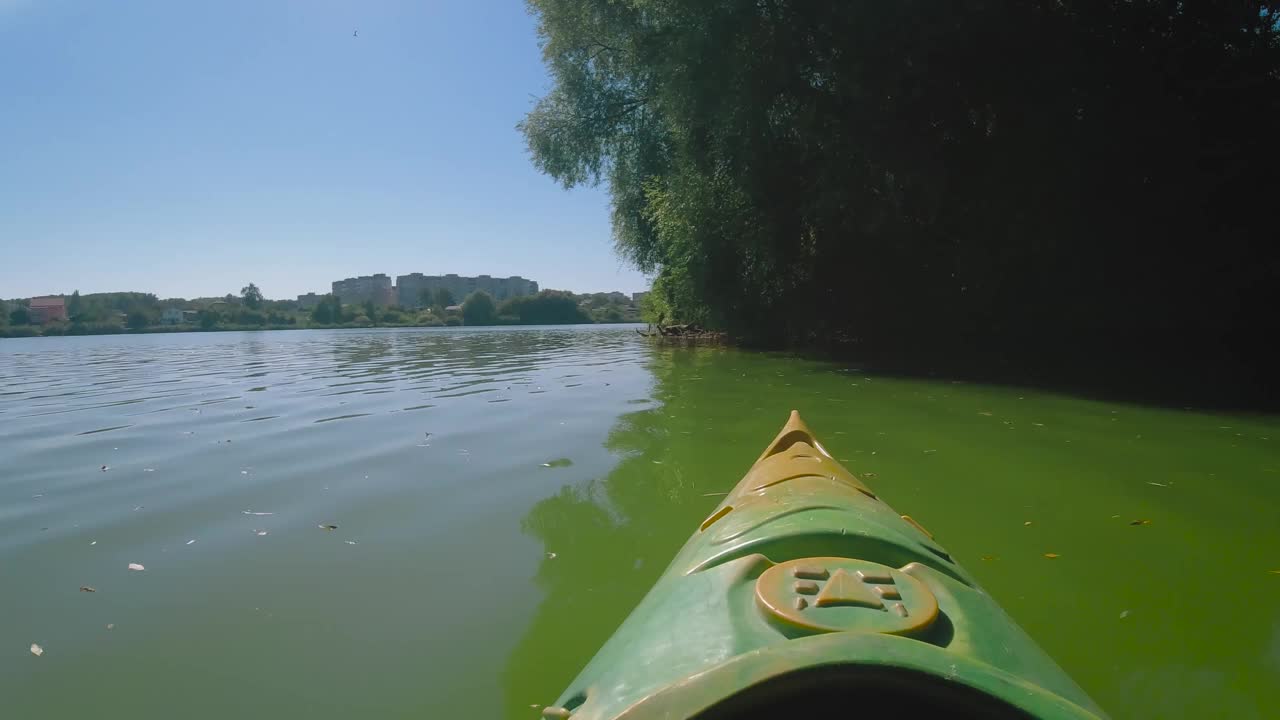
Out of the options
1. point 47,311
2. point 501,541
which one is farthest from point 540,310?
point 501,541

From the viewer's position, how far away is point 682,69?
41.8ft

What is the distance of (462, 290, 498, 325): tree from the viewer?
238ft

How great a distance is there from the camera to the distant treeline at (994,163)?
35.7 ft

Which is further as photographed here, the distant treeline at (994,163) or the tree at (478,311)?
the tree at (478,311)

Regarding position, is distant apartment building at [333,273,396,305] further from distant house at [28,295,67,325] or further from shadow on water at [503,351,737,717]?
shadow on water at [503,351,737,717]

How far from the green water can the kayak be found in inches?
38.2

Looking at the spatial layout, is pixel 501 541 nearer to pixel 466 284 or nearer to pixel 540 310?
pixel 540 310

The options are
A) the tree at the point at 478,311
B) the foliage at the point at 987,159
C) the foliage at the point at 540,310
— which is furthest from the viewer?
the foliage at the point at 540,310

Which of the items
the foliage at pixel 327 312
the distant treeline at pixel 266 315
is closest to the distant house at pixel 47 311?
the distant treeline at pixel 266 315

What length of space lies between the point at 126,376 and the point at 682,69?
13.7 m

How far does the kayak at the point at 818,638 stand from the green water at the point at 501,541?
0.97 m

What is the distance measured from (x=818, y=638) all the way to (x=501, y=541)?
271cm

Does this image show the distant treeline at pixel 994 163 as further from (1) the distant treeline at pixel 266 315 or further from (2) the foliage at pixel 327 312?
(2) the foliage at pixel 327 312

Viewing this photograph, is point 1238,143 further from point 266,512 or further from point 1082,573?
point 266,512
